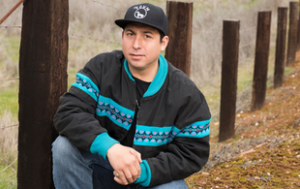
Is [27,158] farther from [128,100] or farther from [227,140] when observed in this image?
[227,140]

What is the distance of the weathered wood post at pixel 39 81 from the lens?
228 cm

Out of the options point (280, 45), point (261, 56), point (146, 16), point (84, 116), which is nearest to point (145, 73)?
point (146, 16)

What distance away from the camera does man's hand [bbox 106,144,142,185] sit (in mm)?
1878

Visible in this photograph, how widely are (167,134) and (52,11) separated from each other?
1127 millimetres

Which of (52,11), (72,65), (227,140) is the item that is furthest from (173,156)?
(72,65)

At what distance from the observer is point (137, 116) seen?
2186 millimetres

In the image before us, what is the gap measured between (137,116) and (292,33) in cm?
774

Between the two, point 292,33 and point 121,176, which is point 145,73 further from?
point 292,33

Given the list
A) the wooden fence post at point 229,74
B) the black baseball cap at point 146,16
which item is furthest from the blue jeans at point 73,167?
the wooden fence post at point 229,74

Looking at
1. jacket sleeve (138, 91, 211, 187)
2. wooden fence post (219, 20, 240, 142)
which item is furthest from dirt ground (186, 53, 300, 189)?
jacket sleeve (138, 91, 211, 187)

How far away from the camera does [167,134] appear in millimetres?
2223

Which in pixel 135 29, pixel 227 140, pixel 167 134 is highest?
pixel 135 29

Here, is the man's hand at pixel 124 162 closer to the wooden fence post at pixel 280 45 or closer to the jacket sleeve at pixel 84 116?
the jacket sleeve at pixel 84 116

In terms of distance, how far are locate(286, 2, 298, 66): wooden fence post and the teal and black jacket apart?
7.33 metres
